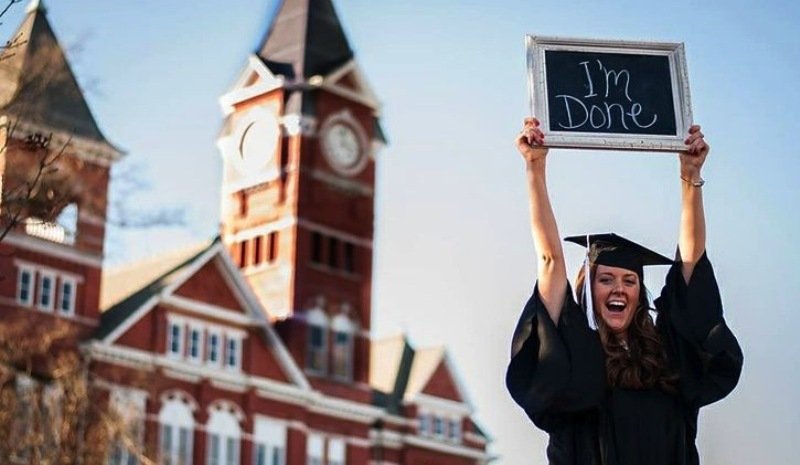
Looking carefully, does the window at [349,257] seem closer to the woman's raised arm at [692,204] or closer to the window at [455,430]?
the window at [455,430]

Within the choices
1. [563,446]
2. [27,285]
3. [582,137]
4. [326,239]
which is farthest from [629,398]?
[326,239]

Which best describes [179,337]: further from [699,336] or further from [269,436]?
[699,336]

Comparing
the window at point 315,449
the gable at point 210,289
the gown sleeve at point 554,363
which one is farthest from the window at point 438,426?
the gown sleeve at point 554,363

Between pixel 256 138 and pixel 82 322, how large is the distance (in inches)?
433

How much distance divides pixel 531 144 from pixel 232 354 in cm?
4185

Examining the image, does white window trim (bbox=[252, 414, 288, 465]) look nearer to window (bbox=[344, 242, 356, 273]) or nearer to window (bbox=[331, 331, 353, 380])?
window (bbox=[331, 331, 353, 380])

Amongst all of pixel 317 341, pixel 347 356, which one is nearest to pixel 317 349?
pixel 317 341

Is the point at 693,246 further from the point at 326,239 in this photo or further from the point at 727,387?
the point at 326,239

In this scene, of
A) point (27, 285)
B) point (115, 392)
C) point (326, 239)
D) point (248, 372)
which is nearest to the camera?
point (115, 392)

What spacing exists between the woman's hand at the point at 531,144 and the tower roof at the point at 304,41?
46953mm

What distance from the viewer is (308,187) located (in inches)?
2090

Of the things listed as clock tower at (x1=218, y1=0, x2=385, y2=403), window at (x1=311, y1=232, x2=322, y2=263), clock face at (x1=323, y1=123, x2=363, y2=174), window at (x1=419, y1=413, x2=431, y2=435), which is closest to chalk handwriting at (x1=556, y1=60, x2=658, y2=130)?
clock tower at (x1=218, y1=0, x2=385, y2=403)

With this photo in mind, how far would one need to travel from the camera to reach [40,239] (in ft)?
145

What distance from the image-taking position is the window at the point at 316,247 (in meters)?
52.8
